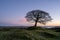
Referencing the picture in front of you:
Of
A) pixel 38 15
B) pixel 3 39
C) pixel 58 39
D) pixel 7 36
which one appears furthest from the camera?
pixel 38 15

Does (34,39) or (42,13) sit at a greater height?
(42,13)

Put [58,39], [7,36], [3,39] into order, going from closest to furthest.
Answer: [3,39] < [7,36] < [58,39]

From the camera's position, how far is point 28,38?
59.6 ft

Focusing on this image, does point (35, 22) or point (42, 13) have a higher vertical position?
point (42, 13)

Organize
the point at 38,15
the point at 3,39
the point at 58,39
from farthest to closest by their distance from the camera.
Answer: the point at 38,15 → the point at 58,39 → the point at 3,39

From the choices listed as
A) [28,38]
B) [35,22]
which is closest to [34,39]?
[28,38]

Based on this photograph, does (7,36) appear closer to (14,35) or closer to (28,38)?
(14,35)

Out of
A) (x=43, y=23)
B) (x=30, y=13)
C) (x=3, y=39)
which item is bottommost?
(x=3, y=39)

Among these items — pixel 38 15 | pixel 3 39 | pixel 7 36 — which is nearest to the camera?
pixel 3 39

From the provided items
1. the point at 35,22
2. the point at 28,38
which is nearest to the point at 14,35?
the point at 28,38

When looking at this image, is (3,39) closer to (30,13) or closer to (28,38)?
(28,38)

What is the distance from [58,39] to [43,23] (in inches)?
839

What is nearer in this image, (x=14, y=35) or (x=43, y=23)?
(x=14, y=35)

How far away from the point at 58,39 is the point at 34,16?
70.4 feet
